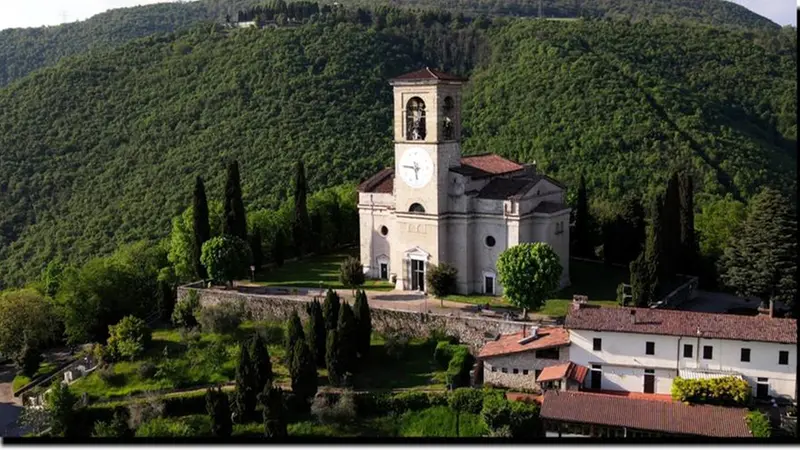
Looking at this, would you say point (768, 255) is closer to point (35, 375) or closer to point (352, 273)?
point (352, 273)

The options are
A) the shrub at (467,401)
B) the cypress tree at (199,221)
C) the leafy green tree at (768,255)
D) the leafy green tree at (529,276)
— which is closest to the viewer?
the shrub at (467,401)

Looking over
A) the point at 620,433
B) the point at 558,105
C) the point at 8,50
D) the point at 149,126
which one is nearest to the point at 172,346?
the point at 620,433

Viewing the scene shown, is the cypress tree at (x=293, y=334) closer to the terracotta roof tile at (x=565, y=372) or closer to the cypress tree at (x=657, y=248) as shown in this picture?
the terracotta roof tile at (x=565, y=372)

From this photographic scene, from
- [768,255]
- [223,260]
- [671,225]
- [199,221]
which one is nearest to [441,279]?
[223,260]

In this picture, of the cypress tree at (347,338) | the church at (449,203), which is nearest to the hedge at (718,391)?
the church at (449,203)

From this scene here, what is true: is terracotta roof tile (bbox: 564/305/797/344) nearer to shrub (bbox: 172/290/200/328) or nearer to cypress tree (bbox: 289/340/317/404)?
cypress tree (bbox: 289/340/317/404)

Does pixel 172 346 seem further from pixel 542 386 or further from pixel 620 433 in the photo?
pixel 620 433
